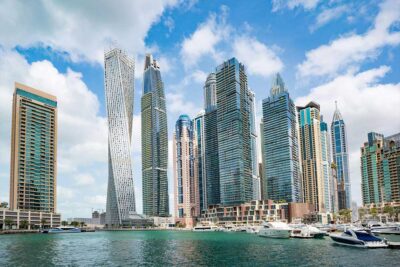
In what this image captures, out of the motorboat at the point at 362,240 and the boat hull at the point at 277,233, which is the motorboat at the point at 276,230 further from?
the motorboat at the point at 362,240

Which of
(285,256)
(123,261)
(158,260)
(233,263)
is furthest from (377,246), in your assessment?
(123,261)

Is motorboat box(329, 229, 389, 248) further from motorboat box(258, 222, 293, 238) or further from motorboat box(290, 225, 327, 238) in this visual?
motorboat box(258, 222, 293, 238)

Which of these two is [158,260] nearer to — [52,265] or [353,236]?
[52,265]

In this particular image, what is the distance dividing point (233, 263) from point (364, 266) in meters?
21.9

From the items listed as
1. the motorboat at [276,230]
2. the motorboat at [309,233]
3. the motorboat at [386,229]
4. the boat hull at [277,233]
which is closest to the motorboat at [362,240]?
the motorboat at [309,233]

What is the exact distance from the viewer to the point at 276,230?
15462 cm

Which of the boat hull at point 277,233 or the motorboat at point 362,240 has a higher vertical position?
the motorboat at point 362,240

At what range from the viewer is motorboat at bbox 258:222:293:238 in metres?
151

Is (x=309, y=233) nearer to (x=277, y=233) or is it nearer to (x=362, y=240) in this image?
(x=277, y=233)

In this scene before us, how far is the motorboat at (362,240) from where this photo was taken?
311ft

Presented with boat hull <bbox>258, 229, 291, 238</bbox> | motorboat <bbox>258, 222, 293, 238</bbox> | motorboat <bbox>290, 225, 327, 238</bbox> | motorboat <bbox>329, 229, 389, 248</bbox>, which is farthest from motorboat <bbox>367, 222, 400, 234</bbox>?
motorboat <bbox>329, 229, 389, 248</bbox>

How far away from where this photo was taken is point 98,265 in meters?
→ 74.7

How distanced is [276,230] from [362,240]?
196 ft

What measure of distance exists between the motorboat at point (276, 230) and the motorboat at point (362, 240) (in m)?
47.0
